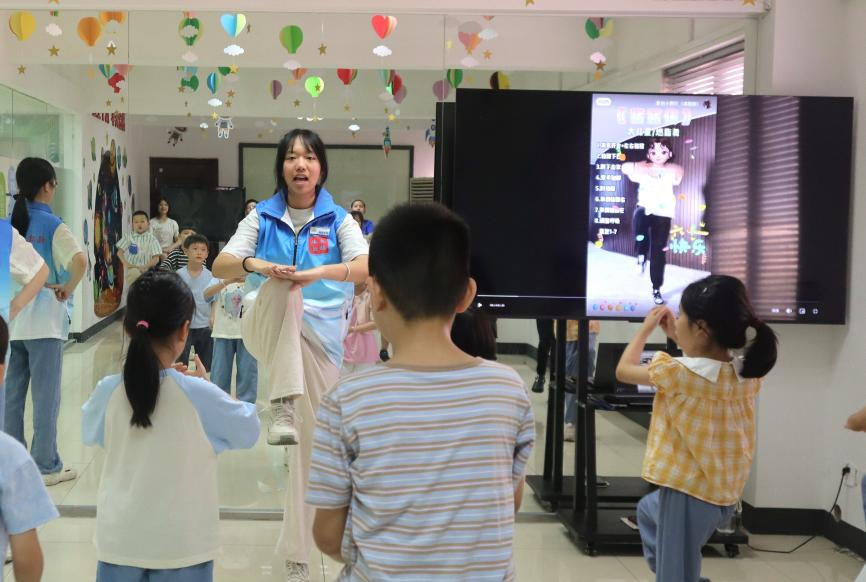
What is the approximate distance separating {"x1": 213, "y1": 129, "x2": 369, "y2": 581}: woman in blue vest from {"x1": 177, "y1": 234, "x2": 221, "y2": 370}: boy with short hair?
31.9 inches

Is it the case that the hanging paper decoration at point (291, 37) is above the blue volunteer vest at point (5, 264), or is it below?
above

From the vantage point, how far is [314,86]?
457 centimetres

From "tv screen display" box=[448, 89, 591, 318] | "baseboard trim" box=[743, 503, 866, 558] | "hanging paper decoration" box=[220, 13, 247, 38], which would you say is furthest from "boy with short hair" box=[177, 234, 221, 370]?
"baseboard trim" box=[743, 503, 866, 558]

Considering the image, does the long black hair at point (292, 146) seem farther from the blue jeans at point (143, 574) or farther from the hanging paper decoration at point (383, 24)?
the blue jeans at point (143, 574)

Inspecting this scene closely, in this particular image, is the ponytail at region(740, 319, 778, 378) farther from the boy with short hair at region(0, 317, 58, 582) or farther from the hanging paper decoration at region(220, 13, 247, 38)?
the hanging paper decoration at region(220, 13, 247, 38)

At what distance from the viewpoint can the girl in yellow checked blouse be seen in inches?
111

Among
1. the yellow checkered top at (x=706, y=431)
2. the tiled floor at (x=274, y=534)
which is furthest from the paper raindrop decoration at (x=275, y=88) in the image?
the yellow checkered top at (x=706, y=431)

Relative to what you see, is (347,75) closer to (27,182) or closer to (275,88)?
(275,88)

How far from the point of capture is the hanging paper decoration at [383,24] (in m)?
4.53

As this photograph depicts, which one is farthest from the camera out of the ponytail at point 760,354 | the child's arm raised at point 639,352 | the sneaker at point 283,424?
the sneaker at point 283,424

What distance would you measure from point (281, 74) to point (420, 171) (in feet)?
2.75

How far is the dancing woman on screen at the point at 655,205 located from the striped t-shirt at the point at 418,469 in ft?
9.08

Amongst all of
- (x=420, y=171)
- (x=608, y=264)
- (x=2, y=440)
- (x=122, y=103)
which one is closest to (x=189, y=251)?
(x=122, y=103)

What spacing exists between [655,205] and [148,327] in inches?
99.5
